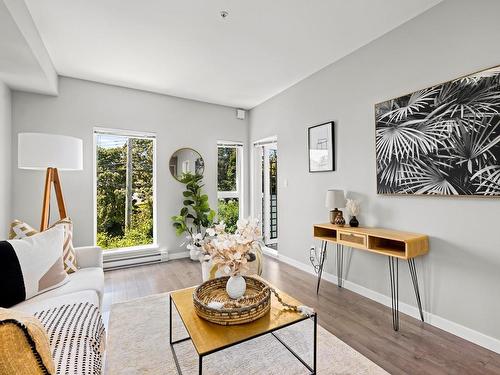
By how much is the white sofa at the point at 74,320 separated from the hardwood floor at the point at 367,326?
697 millimetres

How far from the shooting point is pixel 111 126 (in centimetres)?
360

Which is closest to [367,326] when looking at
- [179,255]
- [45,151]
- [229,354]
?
[229,354]

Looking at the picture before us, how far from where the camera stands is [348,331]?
2.04 m

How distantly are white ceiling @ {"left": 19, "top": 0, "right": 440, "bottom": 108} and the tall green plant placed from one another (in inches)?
58.9

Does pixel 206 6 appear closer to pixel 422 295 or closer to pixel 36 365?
pixel 36 365

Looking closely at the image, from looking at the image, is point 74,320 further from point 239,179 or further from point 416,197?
point 239,179

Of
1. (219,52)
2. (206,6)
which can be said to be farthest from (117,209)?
(206,6)

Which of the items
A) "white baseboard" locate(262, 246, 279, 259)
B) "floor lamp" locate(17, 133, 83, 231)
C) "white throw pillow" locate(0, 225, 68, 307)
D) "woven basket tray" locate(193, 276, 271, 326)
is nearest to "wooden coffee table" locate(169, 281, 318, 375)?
"woven basket tray" locate(193, 276, 271, 326)

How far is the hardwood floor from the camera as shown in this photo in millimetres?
1672

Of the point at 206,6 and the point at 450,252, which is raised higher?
the point at 206,6

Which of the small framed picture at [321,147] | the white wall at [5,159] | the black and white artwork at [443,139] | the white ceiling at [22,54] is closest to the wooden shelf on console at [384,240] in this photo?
the black and white artwork at [443,139]

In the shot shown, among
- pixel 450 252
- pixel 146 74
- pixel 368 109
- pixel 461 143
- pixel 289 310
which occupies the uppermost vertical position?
pixel 146 74

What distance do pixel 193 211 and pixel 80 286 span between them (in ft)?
7.82

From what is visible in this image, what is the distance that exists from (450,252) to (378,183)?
81 centimetres
